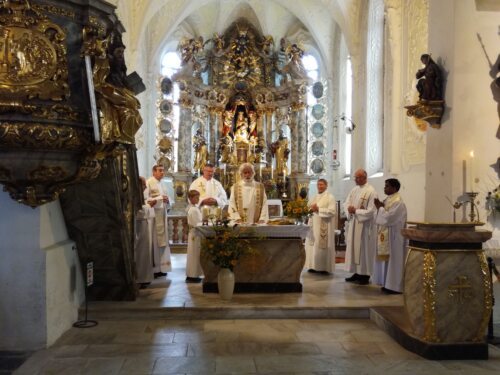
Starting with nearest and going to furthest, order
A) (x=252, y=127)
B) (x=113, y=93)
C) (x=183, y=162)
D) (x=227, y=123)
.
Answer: (x=113, y=93)
(x=183, y=162)
(x=252, y=127)
(x=227, y=123)

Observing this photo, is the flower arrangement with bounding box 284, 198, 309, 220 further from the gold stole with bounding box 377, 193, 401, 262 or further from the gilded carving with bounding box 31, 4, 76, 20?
the gilded carving with bounding box 31, 4, 76, 20

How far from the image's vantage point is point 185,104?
19250 mm

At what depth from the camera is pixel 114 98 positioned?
4.91 meters

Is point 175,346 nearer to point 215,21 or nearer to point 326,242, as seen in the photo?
point 326,242

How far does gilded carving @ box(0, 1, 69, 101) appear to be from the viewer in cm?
Answer: 426

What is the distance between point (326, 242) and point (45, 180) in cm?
575

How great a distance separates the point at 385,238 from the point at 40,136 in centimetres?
517

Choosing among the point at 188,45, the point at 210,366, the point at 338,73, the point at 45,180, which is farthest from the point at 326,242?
the point at 188,45

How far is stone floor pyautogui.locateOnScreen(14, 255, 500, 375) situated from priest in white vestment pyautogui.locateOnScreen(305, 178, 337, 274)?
5.17 ft

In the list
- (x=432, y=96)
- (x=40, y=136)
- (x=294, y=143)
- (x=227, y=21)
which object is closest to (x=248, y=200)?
(x=432, y=96)

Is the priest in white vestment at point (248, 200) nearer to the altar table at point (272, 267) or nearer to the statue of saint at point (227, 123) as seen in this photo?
the altar table at point (272, 267)

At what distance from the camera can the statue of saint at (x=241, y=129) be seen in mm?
19766

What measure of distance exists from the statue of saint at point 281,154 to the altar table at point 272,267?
1194 centimetres

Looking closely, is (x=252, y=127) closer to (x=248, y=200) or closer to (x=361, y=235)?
(x=248, y=200)
